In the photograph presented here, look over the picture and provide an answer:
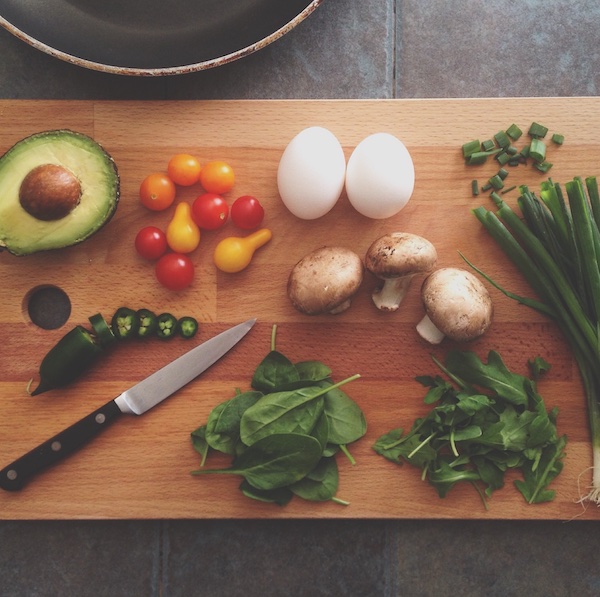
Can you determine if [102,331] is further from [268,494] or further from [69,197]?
[268,494]

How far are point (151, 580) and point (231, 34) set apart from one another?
1061 mm

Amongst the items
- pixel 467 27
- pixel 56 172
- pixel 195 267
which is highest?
pixel 467 27

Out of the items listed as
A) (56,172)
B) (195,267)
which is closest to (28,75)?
(56,172)

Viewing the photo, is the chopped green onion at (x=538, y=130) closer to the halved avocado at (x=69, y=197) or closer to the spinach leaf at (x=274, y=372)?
the spinach leaf at (x=274, y=372)

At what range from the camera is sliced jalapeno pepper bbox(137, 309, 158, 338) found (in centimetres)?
113

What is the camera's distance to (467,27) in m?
1.22

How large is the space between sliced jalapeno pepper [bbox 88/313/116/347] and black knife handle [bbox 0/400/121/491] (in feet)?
0.36

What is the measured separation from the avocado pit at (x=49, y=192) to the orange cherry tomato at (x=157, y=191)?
128 mm

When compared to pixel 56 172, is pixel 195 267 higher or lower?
lower

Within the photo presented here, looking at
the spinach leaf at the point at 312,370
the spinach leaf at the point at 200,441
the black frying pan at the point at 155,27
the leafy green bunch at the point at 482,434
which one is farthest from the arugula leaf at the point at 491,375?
the black frying pan at the point at 155,27

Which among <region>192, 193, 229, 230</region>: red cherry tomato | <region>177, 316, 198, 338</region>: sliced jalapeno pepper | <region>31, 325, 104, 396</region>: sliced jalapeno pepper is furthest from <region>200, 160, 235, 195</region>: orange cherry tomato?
<region>31, 325, 104, 396</region>: sliced jalapeno pepper

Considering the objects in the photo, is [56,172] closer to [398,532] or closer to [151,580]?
[151,580]

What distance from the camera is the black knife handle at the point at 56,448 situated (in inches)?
44.1

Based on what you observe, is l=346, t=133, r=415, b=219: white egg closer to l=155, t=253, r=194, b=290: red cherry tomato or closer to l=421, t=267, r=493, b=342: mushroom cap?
l=421, t=267, r=493, b=342: mushroom cap
